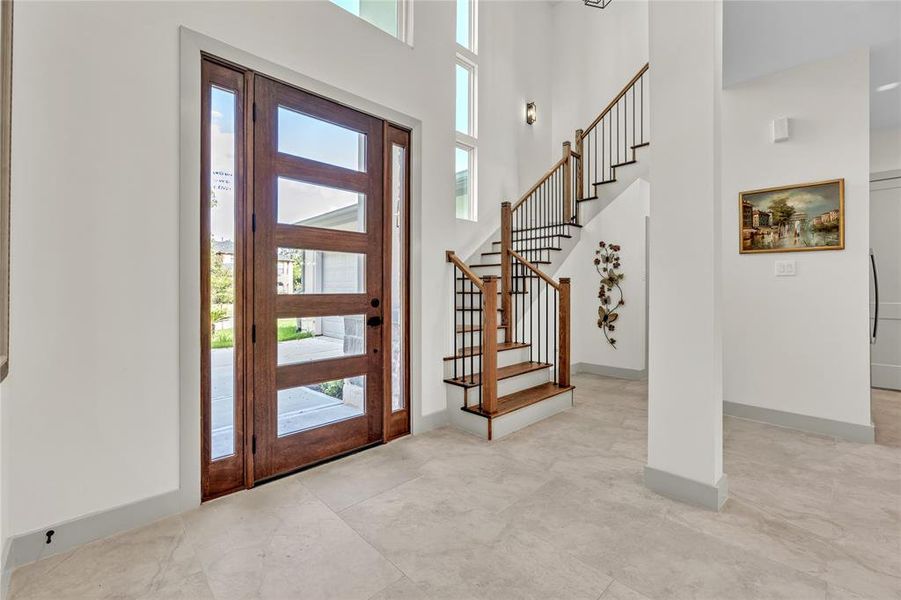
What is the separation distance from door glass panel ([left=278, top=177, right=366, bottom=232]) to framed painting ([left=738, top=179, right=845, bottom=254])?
11.5ft

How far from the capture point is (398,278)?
10.8 feet

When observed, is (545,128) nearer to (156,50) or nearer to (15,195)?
(156,50)

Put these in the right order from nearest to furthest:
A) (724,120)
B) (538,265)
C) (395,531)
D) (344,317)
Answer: (395,531) → (344,317) → (724,120) → (538,265)

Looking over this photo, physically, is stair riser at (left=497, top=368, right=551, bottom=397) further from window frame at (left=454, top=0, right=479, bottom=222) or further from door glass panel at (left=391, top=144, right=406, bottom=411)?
window frame at (left=454, top=0, right=479, bottom=222)

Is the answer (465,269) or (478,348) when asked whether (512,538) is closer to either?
(465,269)

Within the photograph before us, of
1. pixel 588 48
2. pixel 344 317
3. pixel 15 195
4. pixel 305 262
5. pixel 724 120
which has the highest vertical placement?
pixel 588 48

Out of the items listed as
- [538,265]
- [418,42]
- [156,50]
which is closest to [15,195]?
[156,50]

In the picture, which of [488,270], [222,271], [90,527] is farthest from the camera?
[488,270]

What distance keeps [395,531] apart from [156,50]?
2.79 metres

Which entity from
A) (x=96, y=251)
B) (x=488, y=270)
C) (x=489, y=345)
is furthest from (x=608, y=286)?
(x=96, y=251)

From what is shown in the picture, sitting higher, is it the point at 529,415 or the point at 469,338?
the point at 469,338

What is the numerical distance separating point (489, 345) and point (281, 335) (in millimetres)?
1610

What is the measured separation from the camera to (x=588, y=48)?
20.3ft

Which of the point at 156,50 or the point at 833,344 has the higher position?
the point at 156,50
